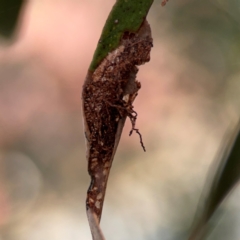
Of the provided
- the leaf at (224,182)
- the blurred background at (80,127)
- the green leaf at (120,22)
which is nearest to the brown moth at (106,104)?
the green leaf at (120,22)

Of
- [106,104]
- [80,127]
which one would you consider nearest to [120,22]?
[106,104]

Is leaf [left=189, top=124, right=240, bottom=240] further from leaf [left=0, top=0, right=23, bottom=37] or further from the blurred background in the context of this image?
leaf [left=0, top=0, right=23, bottom=37]

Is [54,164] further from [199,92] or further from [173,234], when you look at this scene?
[199,92]

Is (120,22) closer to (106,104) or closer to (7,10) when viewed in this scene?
(106,104)

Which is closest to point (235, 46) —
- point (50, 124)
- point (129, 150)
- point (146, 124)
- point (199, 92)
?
point (199, 92)

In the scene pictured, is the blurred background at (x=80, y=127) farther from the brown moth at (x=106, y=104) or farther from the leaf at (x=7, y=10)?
the brown moth at (x=106, y=104)

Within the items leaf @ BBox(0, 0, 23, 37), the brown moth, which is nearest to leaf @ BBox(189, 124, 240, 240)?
the brown moth
